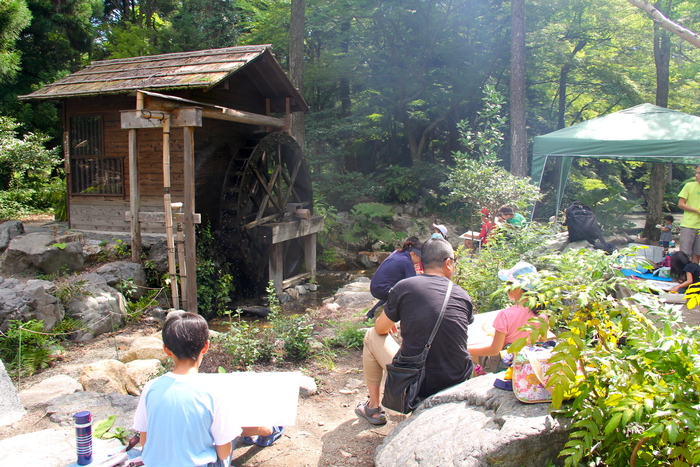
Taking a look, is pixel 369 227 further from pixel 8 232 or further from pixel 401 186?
pixel 8 232

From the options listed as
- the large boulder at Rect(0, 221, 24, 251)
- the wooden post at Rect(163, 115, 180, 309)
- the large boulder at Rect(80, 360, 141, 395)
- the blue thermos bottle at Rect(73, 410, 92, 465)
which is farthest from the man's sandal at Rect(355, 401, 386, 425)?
the large boulder at Rect(0, 221, 24, 251)

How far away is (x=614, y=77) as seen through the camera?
16234 mm

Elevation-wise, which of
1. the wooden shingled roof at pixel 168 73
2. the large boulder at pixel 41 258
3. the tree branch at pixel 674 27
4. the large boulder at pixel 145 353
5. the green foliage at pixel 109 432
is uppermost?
the wooden shingled roof at pixel 168 73

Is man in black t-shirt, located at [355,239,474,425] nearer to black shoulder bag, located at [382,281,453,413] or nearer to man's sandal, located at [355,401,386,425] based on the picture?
black shoulder bag, located at [382,281,453,413]

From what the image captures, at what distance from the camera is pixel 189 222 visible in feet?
25.9

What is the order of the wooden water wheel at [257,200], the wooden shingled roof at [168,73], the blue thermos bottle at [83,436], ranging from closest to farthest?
the blue thermos bottle at [83,436] < the wooden shingled roof at [168,73] < the wooden water wheel at [257,200]

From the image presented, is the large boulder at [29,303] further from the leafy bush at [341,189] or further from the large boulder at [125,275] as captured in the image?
the leafy bush at [341,189]

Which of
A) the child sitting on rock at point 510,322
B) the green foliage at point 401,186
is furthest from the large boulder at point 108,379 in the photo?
the green foliage at point 401,186

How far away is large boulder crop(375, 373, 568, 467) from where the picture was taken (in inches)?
87.7

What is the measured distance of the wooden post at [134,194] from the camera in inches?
310

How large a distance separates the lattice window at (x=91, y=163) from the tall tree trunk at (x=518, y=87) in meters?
9.59

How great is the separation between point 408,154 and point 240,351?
15.2m

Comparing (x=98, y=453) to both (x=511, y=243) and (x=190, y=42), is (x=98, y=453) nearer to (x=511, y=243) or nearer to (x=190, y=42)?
(x=511, y=243)

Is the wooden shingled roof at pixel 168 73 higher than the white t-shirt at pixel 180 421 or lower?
higher
